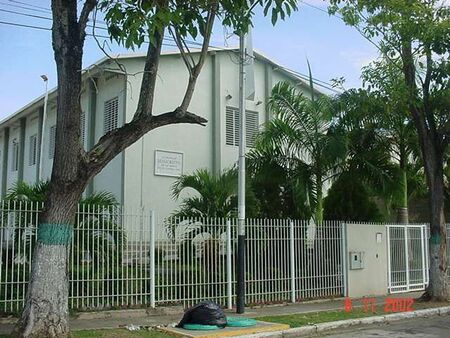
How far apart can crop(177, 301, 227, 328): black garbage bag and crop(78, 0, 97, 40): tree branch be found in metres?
5.25

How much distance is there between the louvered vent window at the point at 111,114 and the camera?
770 inches

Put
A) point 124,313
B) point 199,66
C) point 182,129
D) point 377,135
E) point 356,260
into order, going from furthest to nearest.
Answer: point 182,129 → point 377,135 → point 356,260 → point 124,313 → point 199,66

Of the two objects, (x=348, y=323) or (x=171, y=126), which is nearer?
(x=348, y=323)

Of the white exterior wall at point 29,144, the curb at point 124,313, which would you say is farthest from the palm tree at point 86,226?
the white exterior wall at point 29,144

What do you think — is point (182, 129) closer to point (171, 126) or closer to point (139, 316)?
point (171, 126)

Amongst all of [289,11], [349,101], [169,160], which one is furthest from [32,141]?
[289,11]

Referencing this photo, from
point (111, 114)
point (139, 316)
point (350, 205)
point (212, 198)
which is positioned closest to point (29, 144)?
point (111, 114)

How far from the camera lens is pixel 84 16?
9.45 m

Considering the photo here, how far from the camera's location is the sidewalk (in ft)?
35.3

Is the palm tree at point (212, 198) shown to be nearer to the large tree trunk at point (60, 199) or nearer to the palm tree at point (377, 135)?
the palm tree at point (377, 135)

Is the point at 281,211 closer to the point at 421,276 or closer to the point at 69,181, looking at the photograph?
the point at 421,276

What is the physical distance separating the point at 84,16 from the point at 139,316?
19.8 feet

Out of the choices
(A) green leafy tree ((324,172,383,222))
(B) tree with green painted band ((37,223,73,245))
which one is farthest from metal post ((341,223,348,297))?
(B) tree with green painted band ((37,223,73,245))

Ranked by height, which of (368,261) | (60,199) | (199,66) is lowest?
(368,261)
